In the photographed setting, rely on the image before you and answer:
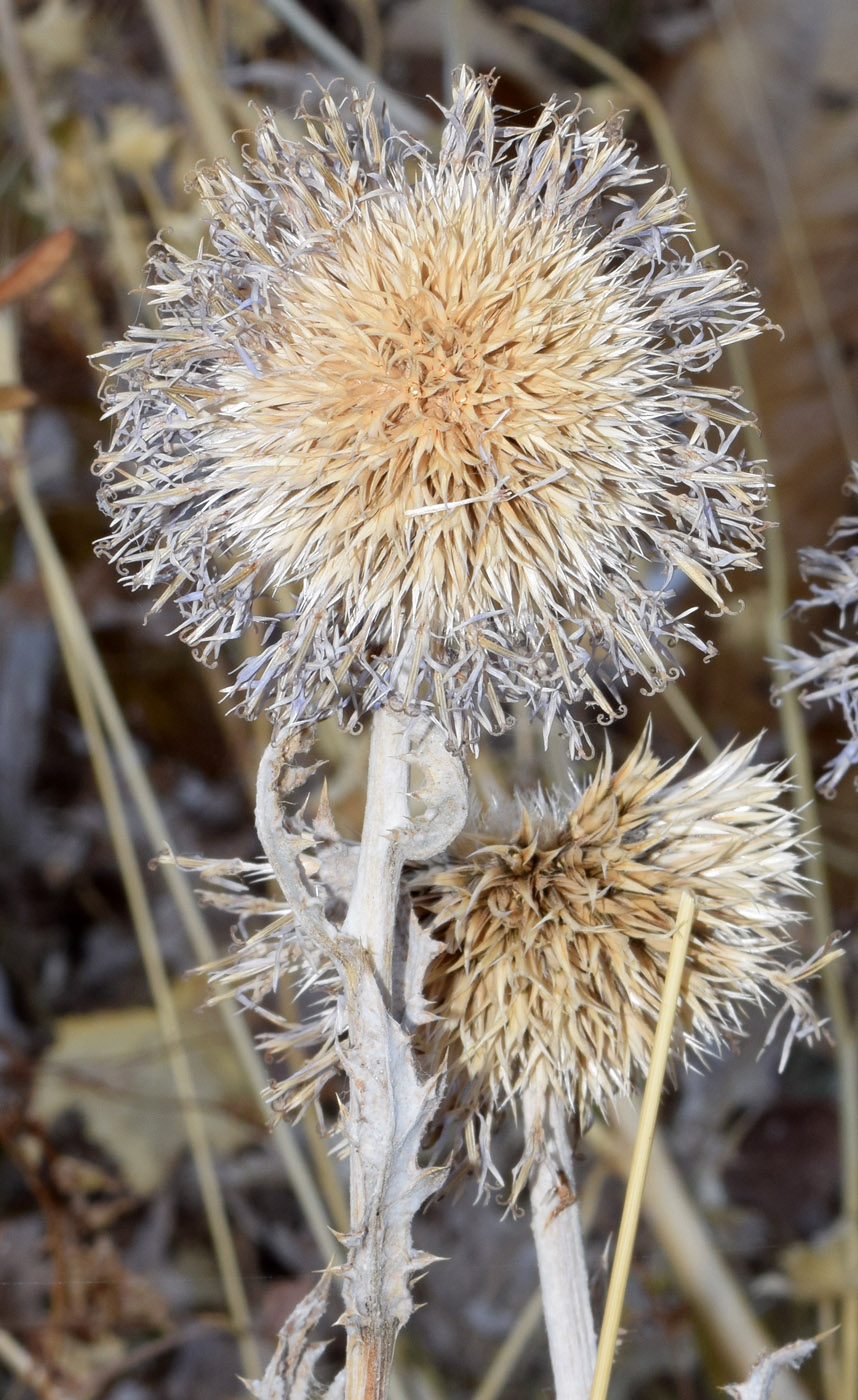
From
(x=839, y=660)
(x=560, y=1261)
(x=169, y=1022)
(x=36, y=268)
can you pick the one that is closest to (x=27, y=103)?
(x=36, y=268)

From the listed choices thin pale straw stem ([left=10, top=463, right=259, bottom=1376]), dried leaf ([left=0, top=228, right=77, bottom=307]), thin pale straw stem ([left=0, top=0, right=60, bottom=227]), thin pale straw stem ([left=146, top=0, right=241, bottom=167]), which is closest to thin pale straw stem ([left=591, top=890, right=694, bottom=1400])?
dried leaf ([left=0, top=228, right=77, bottom=307])

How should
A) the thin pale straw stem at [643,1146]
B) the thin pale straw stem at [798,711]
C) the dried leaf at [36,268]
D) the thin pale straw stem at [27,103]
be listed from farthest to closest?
the thin pale straw stem at [27,103]
the thin pale straw stem at [798,711]
the dried leaf at [36,268]
the thin pale straw stem at [643,1146]

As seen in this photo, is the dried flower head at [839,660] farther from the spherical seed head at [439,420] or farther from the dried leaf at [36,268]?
the dried leaf at [36,268]

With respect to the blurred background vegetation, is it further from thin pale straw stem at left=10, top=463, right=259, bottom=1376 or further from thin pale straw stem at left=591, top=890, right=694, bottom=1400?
thin pale straw stem at left=591, top=890, right=694, bottom=1400

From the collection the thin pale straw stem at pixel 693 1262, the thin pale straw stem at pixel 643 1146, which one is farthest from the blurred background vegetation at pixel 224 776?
the thin pale straw stem at pixel 643 1146

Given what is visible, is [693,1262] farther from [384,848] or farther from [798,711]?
[384,848]

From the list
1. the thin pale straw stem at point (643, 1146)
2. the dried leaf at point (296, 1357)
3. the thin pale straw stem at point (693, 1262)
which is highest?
the thin pale straw stem at point (643, 1146)

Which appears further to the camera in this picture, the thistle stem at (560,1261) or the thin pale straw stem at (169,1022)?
the thin pale straw stem at (169,1022)
